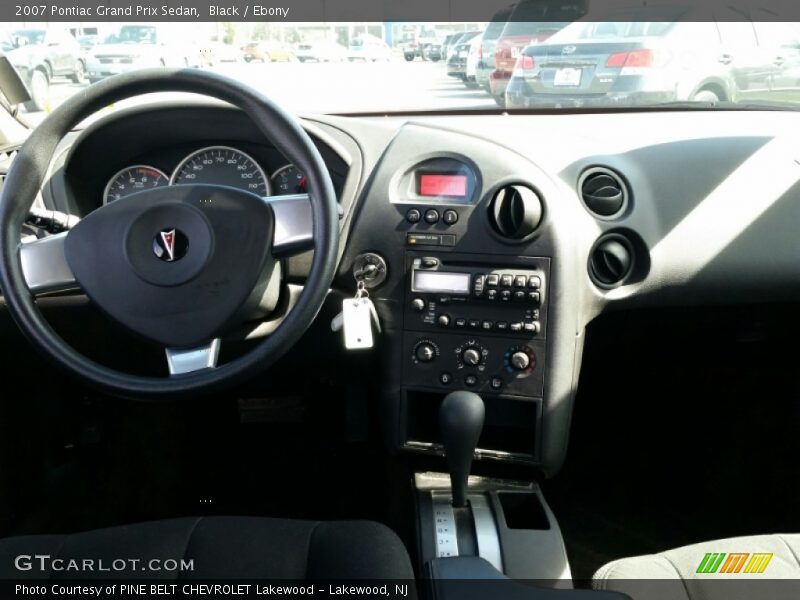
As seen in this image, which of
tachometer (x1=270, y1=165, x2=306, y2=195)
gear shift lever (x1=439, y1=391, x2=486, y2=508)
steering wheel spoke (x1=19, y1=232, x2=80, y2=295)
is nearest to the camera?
steering wheel spoke (x1=19, y1=232, x2=80, y2=295)

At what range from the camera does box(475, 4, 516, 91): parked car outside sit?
1.87m

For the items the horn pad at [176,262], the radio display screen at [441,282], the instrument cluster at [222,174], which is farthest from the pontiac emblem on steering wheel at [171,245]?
the radio display screen at [441,282]

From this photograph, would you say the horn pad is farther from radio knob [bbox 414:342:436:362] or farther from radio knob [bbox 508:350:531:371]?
radio knob [bbox 508:350:531:371]

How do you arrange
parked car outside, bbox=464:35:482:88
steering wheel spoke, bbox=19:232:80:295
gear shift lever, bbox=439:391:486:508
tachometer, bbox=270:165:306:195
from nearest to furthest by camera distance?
steering wheel spoke, bbox=19:232:80:295 < gear shift lever, bbox=439:391:486:508 < tachometer, bbox=270:165:306:195 < parked car outside, bbox=464:35:482:88

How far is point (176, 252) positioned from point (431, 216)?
0.58 metres

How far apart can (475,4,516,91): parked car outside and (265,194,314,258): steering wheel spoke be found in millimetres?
753

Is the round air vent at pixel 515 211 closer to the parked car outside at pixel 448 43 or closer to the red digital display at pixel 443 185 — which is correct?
the red digital display at pixel 443 185

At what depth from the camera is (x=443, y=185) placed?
5.78 ft

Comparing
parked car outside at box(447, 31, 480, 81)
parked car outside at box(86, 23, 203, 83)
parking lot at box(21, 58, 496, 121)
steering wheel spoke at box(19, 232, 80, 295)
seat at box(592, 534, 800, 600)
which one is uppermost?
parked car outside at box(86, 23, 203, 83)

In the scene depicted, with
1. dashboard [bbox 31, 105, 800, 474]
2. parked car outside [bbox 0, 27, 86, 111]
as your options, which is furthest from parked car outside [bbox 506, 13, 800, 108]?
parked car outside [bbox 0, 27, 86, 111]

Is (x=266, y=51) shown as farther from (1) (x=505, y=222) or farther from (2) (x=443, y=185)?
(1) (x=505, y=222)

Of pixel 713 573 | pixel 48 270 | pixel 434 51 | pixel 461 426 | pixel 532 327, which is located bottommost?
pixel 713 573

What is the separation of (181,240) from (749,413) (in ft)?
5.85

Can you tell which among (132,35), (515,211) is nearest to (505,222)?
(515,211)
